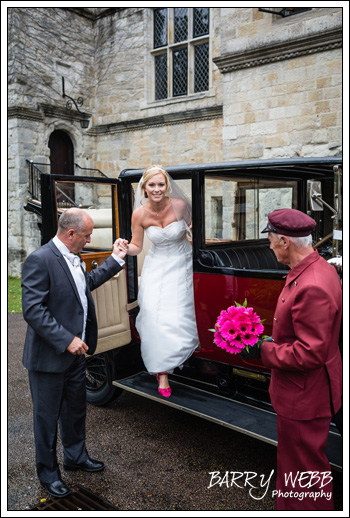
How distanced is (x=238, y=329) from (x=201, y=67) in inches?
466

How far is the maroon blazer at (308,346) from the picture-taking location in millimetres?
2289

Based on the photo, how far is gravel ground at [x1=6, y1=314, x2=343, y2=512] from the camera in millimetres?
3188

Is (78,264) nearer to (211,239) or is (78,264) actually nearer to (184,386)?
(211,239)

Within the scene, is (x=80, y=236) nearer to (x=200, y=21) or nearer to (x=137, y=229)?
(x=137, y=229)

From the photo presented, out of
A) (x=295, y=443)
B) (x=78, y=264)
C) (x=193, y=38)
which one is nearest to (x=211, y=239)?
(x=78, y=264)

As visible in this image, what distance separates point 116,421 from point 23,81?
11.9m

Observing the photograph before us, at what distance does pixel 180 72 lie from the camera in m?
13.6

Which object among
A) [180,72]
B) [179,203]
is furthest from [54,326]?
[180,72]

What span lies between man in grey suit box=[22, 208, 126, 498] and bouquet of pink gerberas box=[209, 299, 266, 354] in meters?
1.07

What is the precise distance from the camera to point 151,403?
4977 millimetres

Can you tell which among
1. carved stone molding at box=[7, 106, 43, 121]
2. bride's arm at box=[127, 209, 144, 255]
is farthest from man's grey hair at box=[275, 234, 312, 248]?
carved stone molding at box=[7, 106, 43, 121]

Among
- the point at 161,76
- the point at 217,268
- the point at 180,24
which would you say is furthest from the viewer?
the point at 161,76

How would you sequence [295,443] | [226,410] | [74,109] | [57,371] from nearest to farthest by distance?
1. [295,443]
2. [57,371]
3. [226,410]
4. [74,109]

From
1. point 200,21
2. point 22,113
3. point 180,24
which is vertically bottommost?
point 22,113
